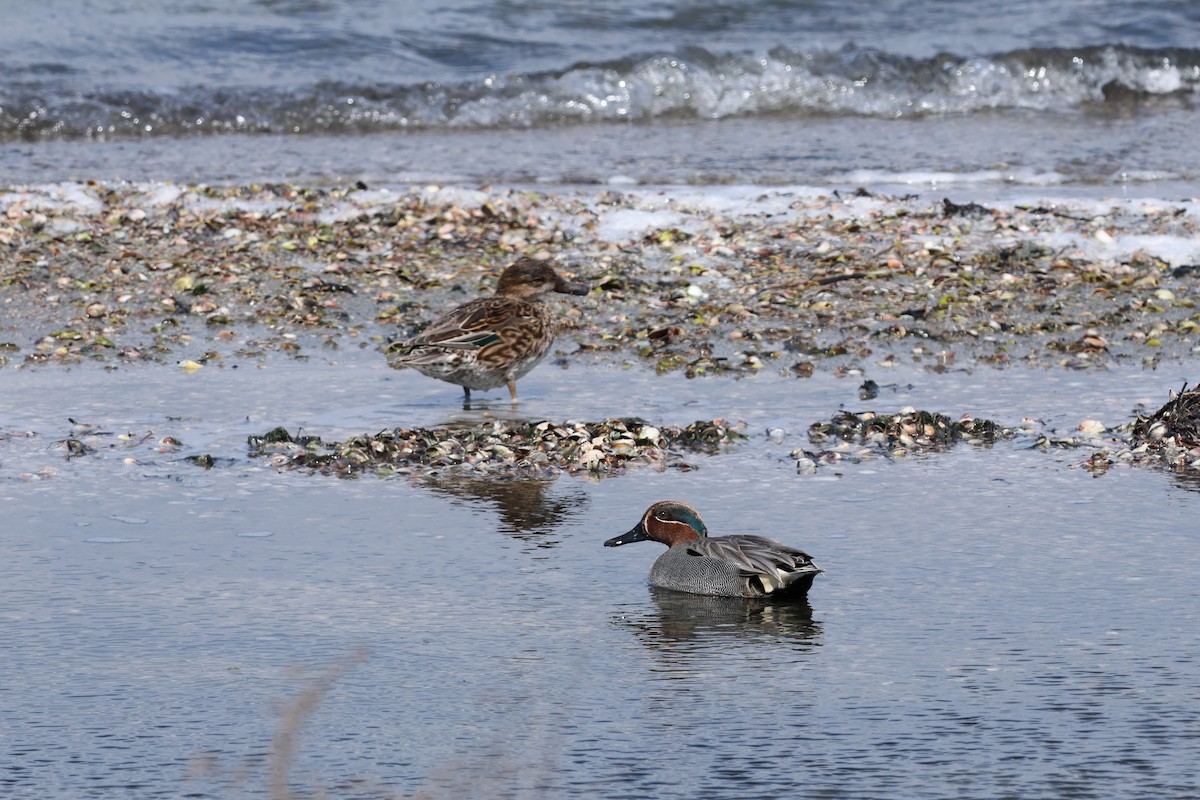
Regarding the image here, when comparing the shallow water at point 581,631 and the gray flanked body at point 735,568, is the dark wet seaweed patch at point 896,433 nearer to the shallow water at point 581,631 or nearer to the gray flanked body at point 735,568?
the shallow water at point 581,631

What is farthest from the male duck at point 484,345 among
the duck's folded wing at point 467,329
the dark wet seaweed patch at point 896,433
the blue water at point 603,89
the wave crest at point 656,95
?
the wave crest at point 656,95

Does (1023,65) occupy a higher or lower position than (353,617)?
higher

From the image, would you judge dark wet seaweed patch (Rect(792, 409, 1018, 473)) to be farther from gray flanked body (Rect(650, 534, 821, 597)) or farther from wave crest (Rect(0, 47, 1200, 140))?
wave crest (Rect(0, 47, 1200, 140))

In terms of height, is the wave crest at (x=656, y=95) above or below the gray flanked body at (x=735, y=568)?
above

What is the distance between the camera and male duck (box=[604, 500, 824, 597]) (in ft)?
19.5

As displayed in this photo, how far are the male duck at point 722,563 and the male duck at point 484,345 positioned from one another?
3.25 m

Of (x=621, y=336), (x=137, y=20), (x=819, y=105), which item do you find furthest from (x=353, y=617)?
(x=137, y=20)

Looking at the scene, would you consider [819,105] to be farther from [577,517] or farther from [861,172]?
[577,517]

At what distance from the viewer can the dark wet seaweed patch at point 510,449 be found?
8.09 meters

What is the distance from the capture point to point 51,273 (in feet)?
42.9

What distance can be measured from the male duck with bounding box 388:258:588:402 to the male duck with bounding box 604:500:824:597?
10.7ft

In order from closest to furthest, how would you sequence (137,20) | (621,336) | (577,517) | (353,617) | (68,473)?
(353,617) < (577,517) < (68,473) < (621,336) < (137,20)

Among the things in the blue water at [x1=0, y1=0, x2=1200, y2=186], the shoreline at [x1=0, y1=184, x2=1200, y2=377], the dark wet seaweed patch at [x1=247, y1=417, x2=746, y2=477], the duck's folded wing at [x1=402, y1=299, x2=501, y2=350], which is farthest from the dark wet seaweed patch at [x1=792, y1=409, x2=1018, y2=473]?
the blue water at [x1=0, y1=0, x2=1200, y2=186]

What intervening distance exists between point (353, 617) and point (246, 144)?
677 inches
